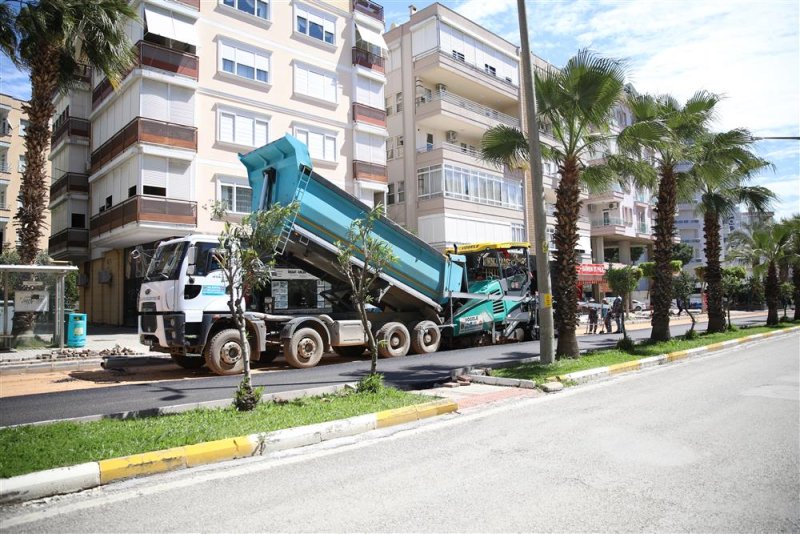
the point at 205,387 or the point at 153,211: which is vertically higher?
the point at 153,211

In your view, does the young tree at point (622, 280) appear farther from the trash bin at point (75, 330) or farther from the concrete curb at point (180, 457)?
the concrete curb at point (180, 457)

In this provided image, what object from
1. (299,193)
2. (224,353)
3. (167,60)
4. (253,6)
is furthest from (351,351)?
(253,6)

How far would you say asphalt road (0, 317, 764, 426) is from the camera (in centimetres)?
798

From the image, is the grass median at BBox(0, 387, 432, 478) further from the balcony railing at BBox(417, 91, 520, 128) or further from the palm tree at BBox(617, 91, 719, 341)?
the balcony railing at BBox(417, 91, 520, 128)

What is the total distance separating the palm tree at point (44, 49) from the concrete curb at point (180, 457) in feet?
43.1

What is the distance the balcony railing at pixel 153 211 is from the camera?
20.9 metres

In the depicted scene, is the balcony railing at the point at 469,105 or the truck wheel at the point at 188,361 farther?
the balcony railing at the point at 469,105

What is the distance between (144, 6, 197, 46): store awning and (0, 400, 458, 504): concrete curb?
65.8ft

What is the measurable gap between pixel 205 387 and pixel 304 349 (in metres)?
3.09

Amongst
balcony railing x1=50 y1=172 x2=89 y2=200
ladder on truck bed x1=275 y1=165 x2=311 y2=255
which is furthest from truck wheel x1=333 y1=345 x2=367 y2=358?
balcony railing x1=50 y1=172 x2=89 y2=200

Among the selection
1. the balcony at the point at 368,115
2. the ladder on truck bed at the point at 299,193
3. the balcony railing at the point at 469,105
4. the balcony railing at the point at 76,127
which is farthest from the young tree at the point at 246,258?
the balcony railing at the point at 469,105

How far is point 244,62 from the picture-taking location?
24469 mm

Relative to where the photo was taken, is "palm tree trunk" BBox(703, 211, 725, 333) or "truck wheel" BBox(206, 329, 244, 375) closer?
"truck wheel" BBox(206, 329, 244, 375)

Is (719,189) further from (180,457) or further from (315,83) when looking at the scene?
(180,457)
